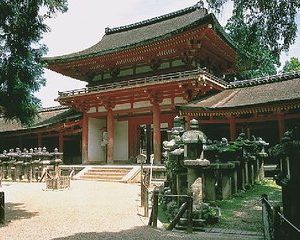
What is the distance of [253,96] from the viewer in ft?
61.4

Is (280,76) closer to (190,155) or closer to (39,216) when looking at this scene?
(190,155)

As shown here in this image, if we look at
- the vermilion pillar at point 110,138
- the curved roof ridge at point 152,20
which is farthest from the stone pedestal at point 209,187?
the curved roof ridge at point 152,20

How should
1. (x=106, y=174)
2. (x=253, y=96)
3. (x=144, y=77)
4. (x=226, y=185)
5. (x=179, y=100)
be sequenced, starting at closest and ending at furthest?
1. (x=226, y=185)
2. (x=253, y=96)
3. (x=106, y=174)
4. (x=179, y=100)
5. (x=144, y=77)

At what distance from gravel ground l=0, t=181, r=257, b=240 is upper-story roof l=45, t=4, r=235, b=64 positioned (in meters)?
10.8

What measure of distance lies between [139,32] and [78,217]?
20767 mm

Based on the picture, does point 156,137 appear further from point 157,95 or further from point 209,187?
point 209,187

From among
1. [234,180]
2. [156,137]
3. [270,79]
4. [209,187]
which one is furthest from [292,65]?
[209,187]

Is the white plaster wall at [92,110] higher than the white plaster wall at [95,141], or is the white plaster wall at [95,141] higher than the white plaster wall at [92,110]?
the white plaster wall at [92,110]

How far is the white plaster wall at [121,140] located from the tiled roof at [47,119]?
3235 millimetres

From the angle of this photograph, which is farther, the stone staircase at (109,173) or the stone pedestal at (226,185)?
the stone staircase at (109,173)

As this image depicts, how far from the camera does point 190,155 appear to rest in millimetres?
8672

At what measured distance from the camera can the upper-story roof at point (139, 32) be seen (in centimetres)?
2339

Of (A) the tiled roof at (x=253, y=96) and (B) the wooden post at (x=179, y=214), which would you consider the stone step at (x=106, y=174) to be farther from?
(B) the wooden post at (x=179, y=214)

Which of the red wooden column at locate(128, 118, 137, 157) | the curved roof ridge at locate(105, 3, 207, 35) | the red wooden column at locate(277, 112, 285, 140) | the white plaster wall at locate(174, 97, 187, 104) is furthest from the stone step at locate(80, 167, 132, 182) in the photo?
the curved roof ridge at locate(105, 3, 207, 35)
